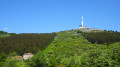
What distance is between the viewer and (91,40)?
154m

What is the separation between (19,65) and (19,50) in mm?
61483

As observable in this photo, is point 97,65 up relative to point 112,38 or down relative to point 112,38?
down

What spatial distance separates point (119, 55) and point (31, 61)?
40638 millimetres

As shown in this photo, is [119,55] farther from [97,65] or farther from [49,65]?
[49,65]

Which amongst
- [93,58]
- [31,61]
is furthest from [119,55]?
[31,61]

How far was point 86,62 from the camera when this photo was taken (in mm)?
73188

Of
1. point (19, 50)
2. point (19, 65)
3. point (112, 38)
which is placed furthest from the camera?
point (112, 38)

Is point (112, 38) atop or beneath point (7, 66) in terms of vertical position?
atop

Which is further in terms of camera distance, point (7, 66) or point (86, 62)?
point (86, 62)

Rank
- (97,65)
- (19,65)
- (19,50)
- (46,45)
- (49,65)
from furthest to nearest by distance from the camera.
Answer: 1. (46,45)
2. (19,50)
3. (97,65)
4. (49,65)
5. (19,65)

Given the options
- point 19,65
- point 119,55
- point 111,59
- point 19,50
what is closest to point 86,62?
point 111,59

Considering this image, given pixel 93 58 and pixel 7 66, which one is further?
pixel 93 58

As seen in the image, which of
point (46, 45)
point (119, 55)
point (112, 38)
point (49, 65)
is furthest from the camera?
point (112, 38)

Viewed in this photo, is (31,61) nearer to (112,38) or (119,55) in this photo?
(119,55)
